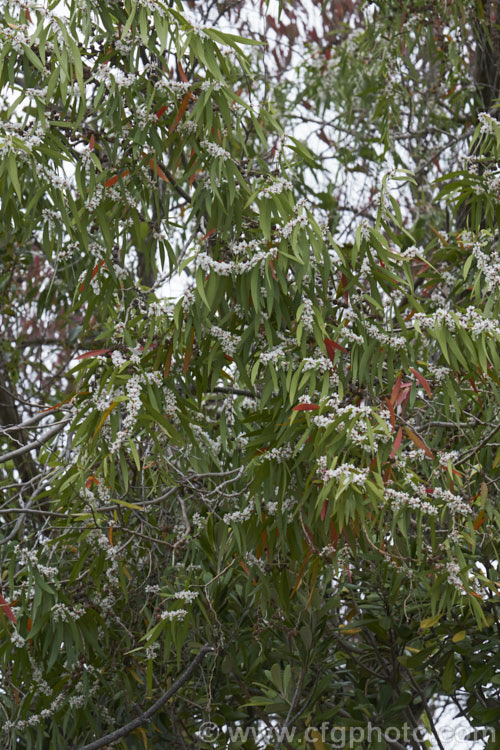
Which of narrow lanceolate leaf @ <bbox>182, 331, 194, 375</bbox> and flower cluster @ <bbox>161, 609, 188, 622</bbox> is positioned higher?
narrow lanceolate leaf @ <bbox>182, 331, 194, 375</bbox>

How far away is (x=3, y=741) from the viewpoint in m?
2.47

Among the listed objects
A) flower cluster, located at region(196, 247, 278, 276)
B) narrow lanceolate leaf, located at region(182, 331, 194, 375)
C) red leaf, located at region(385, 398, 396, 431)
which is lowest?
red leaf, located at region(385, 398, 396, 431)

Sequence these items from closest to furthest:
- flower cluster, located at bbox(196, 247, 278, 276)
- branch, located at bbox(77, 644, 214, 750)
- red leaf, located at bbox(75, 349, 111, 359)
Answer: flower cluster, located at bbox(196, 247, 278, 276) < red leaf, located at bbox(75, 349, 111, 359) < branch, located at bbox(77, 644, 214, 750)

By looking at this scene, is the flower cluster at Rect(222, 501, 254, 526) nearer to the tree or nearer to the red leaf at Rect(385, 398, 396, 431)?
the tree

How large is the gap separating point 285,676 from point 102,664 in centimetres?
54

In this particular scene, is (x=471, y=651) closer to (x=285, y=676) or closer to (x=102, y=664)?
(x=285, y=676)

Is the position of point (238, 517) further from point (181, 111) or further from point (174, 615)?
point (181, 111)

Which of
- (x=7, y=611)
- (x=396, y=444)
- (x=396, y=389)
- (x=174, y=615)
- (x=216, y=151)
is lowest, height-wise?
(x=174, y=615)

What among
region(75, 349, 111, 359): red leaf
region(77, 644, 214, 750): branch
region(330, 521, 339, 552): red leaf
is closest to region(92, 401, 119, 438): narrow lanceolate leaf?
region(75, 349, 111, 359): red leaf

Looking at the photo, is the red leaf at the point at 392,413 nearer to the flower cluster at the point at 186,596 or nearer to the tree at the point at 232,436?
the tree at the point at 232,436

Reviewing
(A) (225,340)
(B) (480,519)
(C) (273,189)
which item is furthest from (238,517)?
(C) (273,189)

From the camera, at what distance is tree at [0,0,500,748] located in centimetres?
197

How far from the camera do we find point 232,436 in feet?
8.41

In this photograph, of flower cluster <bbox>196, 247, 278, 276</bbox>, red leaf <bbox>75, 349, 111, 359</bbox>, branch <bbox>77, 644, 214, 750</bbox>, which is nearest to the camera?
flower cluster <bbox>196, 247, 278, 276</bbox>
